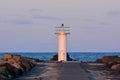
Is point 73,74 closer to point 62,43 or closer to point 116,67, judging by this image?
point 116,67

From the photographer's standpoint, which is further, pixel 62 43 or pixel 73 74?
pixel 62 43

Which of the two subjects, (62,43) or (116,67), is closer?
(116,67)

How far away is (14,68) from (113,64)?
10.7 metres

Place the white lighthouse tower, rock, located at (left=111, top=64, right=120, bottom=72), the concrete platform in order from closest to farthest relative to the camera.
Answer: the concrete platform → rock, located at (left=111, top=64, right=120, bottom=72) → the white lighthouse tower

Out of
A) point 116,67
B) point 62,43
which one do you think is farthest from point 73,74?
point 62,43

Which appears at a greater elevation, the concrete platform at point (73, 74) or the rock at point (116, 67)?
the rock at point (116, 67)

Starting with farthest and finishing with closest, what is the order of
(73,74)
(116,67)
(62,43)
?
(62,43) < (116,67) < (73,74)

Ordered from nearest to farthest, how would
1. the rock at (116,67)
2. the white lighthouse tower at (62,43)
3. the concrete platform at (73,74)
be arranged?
the concrete platform at (73,74)
the rock at (116,67)
the white lighthouse tower at (62,43)

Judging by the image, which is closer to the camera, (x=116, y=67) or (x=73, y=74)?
(x=73, y=74)

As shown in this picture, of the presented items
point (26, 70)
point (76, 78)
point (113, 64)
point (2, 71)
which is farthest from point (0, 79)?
point (113, 64)

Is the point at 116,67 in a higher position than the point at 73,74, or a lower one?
higher

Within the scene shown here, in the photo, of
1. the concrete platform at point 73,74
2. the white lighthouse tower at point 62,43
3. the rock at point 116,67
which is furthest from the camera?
the white lighthouse tower at point 62,43

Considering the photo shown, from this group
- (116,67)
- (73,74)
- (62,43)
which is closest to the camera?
(73,74)

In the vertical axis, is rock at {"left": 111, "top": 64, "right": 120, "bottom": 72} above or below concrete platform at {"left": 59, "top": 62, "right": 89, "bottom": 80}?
above
